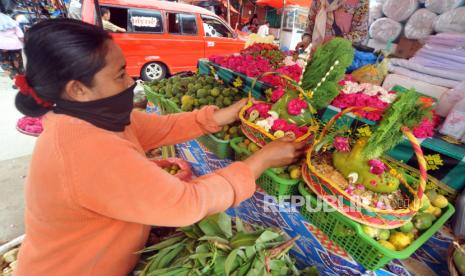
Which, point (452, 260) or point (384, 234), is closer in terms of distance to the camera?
point (384, 234)

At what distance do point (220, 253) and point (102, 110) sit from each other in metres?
0.83

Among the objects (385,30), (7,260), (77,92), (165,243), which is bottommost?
(7,260)

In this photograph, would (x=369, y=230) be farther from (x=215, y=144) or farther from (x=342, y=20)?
(x=342, y=20)

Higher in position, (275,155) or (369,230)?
(275,155)

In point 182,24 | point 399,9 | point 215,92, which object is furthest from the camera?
point 182,24

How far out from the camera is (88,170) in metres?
0.90

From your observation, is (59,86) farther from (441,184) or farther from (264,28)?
(264,28)

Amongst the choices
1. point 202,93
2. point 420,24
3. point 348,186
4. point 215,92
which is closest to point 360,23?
point 420,24

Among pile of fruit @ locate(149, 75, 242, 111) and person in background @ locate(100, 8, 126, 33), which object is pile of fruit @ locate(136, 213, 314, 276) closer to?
pile of fruit @ locate(149, 75, 242, 111)

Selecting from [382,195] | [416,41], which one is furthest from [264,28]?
[382,195]

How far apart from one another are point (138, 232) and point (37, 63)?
861mm

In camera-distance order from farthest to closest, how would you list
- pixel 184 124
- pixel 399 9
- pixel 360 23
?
1. pixel 360 23
2. pixel 399 9
3. pixel 184 124

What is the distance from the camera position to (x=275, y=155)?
1197 mm

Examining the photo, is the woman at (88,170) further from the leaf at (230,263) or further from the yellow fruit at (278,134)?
the leaf at (230,263)
